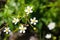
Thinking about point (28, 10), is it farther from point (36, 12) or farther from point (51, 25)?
point (51, 25)

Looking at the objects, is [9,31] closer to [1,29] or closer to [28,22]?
[1,29]

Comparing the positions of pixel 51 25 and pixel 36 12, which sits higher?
pixel 36 12

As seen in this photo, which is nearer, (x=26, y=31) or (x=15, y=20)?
(x=15, y=20)

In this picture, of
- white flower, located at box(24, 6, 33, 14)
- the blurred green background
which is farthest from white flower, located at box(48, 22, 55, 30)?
white flower, located at box(24, 6, 33, 14)

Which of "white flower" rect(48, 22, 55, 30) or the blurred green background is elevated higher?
the blurred green background

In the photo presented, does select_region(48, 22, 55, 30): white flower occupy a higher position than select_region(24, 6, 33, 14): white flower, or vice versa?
select_region(24, 6, 33, 14): white flower

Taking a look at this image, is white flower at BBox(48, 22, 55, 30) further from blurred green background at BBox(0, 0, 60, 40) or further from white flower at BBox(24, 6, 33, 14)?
white flower at BBox(24, 6, 33, 14)

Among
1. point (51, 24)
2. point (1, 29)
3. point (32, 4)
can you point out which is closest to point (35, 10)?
point (32, 4)

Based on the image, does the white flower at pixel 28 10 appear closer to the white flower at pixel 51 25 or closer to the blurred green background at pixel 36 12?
the blurred green background at pixel 36 12

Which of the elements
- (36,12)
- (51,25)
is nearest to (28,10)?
(36,12)

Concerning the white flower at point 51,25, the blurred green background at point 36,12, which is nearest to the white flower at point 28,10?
the blurred green background at point 36,12

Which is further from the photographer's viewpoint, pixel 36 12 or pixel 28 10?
pixel 36 12
